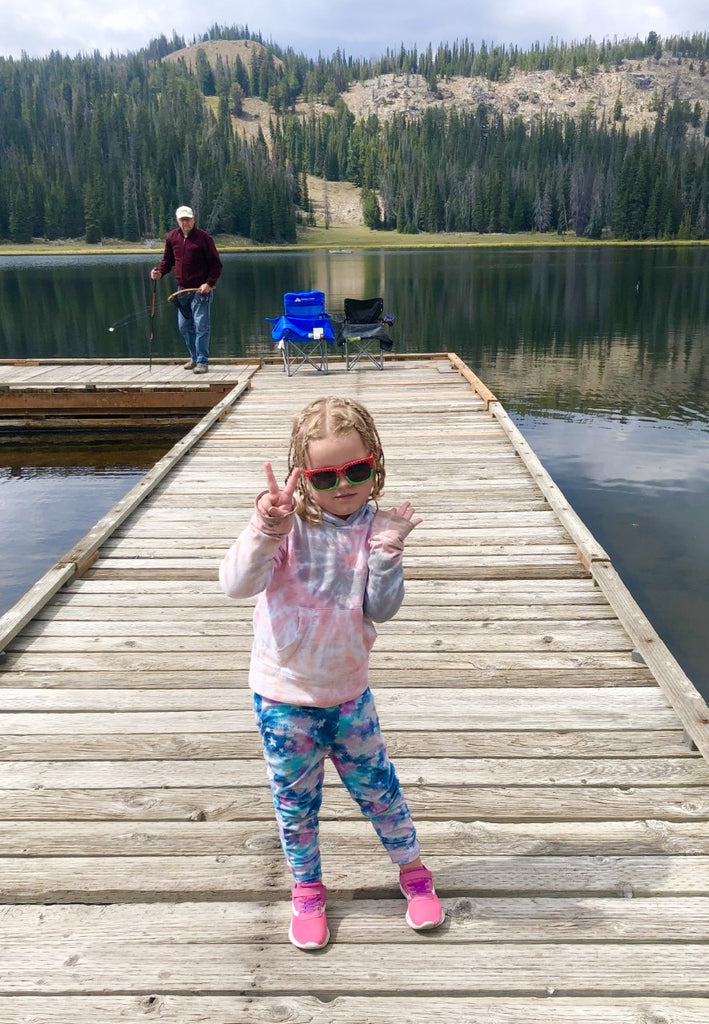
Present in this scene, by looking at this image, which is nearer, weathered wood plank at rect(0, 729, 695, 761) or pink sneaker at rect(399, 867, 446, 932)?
pink sneaker at rect(399, 867, 446, 932)

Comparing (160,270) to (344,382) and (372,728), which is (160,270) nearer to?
(344,382)

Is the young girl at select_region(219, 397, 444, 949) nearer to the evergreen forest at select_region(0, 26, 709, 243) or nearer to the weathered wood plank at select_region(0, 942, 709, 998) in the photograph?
the weathered wood plank at select_region(0, 942, 709, 998)

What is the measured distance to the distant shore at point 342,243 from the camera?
105750 millimetres

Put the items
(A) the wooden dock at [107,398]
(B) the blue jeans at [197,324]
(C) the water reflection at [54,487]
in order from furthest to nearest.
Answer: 1. (A) the wooden dock at [107,398]
2. (B) the blue jeans at [197,324]
3. (C) the water reflection at [54,487]

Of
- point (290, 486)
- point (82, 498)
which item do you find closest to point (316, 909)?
point (290, 486)

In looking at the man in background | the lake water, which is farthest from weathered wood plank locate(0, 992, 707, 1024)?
the man in background

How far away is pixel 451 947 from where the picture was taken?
235 cm

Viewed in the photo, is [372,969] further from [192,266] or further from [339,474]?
[192,266]

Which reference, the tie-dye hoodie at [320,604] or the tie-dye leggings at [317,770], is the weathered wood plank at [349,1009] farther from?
the tie-dye hoodie at [320,604]

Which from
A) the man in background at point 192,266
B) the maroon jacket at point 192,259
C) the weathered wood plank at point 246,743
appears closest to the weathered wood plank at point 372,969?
the weathered wood plank at point 246,743

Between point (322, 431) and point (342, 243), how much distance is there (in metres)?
129

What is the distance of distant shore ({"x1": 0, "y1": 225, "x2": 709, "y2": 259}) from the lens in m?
106

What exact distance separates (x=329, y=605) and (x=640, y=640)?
2629 mm

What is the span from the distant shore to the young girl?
329 feet
